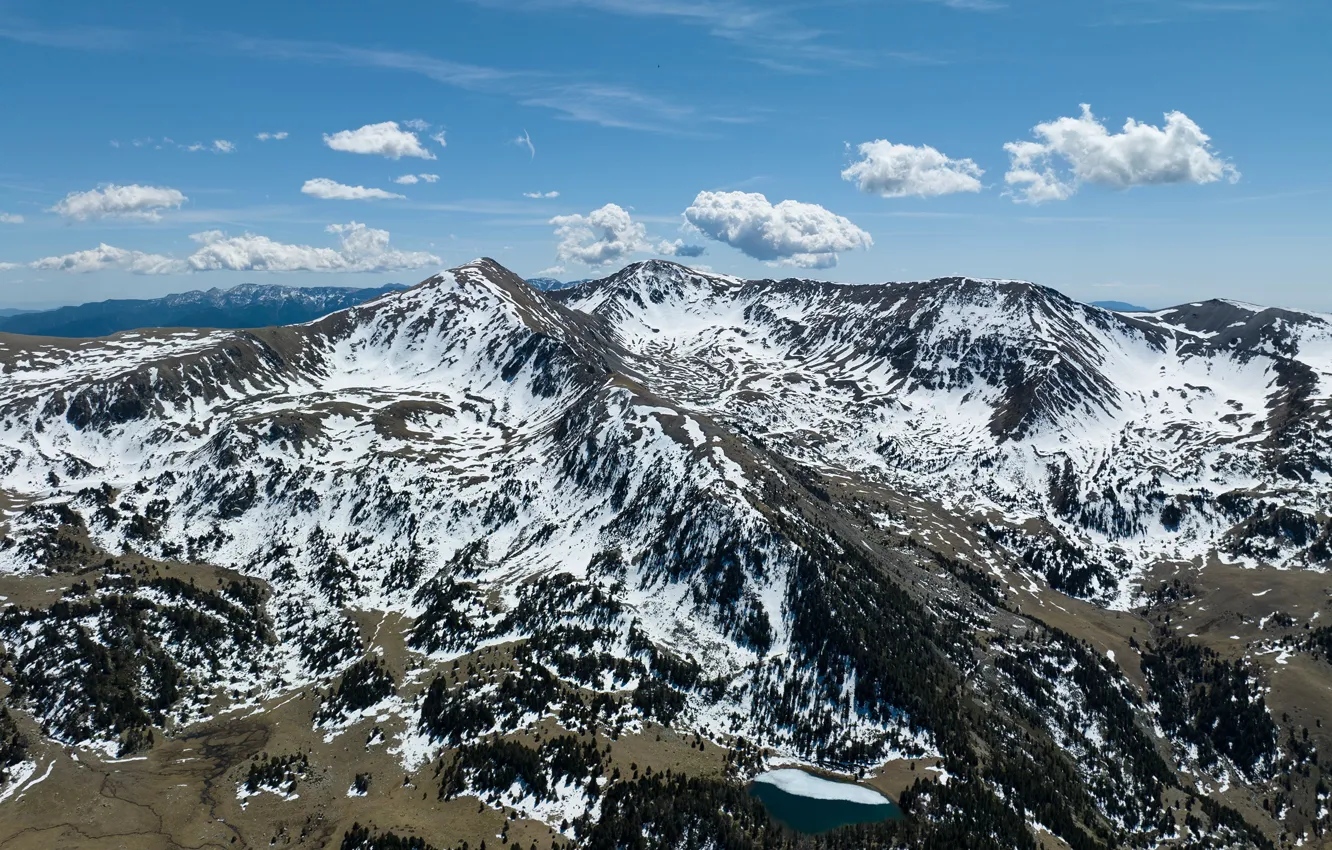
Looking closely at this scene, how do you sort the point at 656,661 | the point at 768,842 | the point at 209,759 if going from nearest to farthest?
the point at 768,842
the point at 209,759
the point at 656,661

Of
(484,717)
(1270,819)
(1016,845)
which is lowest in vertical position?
(1270,819)

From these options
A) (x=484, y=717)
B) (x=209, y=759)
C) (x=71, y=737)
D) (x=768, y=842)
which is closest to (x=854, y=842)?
(x=768, y=842)

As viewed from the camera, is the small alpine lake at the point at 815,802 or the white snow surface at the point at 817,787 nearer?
the small alpine lake at the point at 815,802

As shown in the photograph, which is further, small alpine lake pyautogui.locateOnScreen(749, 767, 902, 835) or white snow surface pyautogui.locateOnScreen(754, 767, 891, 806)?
white snow surface pyautogui.locateOnScreen(754, 767, 891, 806)

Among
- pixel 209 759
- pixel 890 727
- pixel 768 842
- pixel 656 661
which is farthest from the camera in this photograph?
pixel 656 661

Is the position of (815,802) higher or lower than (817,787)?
lower

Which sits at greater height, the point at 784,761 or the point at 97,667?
the point at 97,667

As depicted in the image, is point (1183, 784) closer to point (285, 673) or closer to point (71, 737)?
point (285, 673)

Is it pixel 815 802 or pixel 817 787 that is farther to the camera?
pixel 817 787
